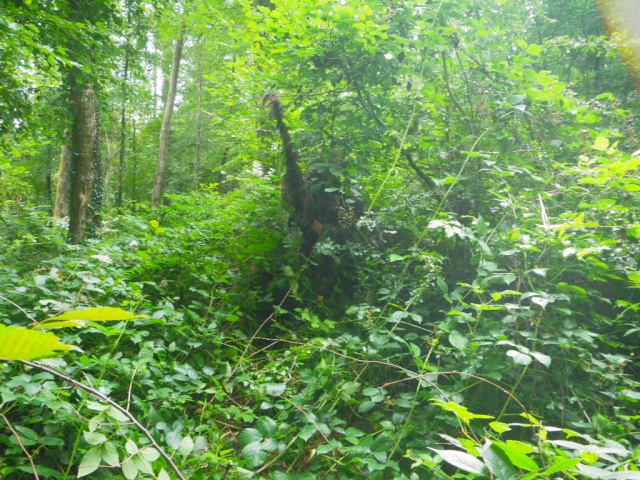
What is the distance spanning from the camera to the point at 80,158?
16.6ft

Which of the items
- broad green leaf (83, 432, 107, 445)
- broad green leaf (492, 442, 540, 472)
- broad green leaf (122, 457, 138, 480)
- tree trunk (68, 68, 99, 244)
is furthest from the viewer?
tree trunk (68, 68, 99, 244)

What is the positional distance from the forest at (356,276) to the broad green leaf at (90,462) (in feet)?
0.04

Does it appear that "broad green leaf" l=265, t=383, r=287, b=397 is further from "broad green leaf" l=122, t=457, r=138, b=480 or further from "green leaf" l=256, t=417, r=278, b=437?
"broad green leaf" l=122, t=457, r=138, b=480

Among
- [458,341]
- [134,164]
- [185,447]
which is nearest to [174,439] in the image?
[185,447]

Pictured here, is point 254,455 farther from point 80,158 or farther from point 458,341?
point 80,158

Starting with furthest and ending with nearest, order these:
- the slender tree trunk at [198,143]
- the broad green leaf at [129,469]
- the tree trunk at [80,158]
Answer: the slender tree trunk at [198,143] < the tree trunk at [80,158] < the broad green leaf at [129,469]

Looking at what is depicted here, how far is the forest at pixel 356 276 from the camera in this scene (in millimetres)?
2156

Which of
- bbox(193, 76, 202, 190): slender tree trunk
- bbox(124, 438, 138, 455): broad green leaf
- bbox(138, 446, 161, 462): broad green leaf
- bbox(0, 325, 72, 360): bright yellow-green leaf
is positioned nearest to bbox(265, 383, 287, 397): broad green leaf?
bbox(138, 446, 161, 462): broad green leaf

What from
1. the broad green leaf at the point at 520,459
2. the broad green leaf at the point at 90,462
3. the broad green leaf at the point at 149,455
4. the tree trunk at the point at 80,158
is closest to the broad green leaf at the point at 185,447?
the broad green leaf at the point at 149,455

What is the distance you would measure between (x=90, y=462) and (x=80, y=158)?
409 cm

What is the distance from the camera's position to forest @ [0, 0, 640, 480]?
7.07ft

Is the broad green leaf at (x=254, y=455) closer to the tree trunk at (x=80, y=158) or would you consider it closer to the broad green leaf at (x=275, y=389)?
the broad green leaf at (x=275, y=389)

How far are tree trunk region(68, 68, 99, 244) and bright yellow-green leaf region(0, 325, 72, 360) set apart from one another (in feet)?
16.6

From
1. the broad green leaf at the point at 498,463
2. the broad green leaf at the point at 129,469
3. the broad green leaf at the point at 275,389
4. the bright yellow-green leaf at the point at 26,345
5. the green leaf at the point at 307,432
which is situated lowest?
the green leaf at the point at 307,432
